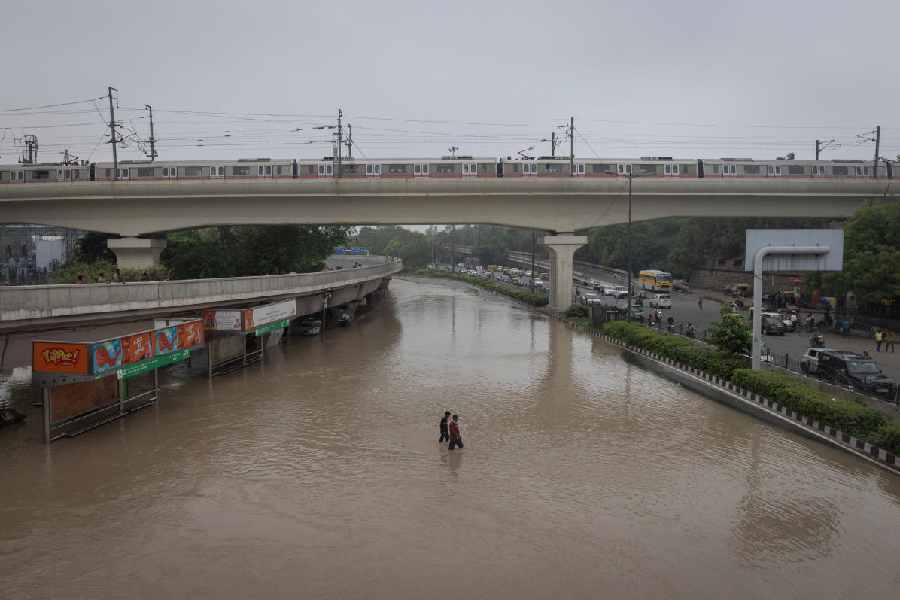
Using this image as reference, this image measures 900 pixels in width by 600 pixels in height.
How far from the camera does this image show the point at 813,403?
58.0ft

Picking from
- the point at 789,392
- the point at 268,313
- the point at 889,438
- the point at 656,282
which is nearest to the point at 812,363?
the point at 789,392

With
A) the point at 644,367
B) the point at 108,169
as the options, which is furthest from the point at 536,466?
the point at 108,169

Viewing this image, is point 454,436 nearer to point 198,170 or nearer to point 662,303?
point 198,170

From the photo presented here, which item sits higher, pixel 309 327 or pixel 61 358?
pixel 61 358

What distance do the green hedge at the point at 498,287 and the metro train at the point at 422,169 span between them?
51.0 feet

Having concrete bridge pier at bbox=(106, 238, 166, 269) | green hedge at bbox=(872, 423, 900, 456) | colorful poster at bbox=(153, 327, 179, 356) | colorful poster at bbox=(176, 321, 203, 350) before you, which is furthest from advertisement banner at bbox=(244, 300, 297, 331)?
green hedge at bbox=(872, 423, 900, 456)

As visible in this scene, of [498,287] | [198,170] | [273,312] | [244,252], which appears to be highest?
[198,170]

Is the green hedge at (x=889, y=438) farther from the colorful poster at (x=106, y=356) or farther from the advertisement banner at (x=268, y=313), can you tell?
the advertisement banner at (x=268, y=313)

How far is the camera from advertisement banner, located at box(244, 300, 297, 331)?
990 inches

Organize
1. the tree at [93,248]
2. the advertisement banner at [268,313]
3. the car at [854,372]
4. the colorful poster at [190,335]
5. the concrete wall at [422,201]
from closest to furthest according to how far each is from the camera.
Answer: the car at [854,372] → the colorful poster at [190,335] → the advertisement banner at [268,313] → the concrete wall at [422,201] → the tree at [93,248]

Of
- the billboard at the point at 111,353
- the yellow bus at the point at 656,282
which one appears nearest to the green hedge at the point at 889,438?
the billboard at the point at 111,353

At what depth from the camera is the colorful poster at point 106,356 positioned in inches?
623

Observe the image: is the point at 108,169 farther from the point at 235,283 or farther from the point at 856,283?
the point at 856,283

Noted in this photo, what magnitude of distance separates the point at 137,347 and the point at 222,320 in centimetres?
660
